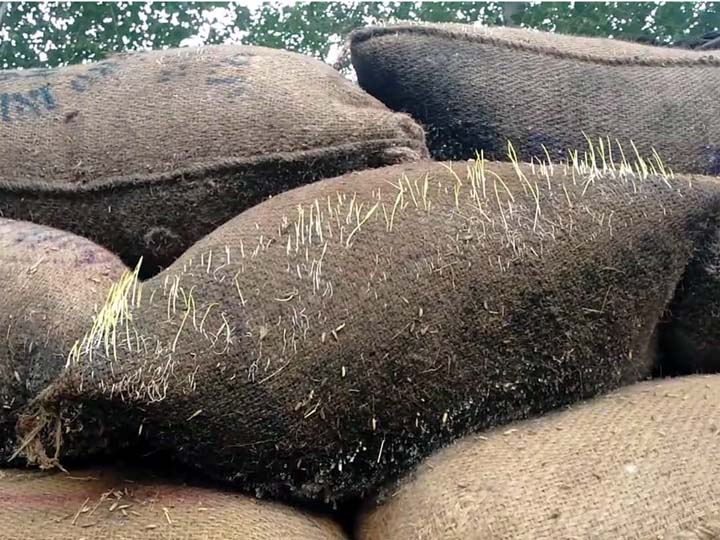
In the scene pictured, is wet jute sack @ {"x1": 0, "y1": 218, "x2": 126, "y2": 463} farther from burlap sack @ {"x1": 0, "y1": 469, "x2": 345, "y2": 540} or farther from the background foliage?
the background foliage

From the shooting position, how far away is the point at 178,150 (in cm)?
76

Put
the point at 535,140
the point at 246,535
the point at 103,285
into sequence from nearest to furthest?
the point at 246,535, the point at 103,285, the point at 535,140

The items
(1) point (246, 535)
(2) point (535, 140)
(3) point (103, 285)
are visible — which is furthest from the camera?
(2) point (535, 140)

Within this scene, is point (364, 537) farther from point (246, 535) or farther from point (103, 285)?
point (103, 285)

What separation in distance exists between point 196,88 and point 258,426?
0.36m

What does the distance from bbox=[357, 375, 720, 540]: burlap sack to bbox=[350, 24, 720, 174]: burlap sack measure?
248 millimetres

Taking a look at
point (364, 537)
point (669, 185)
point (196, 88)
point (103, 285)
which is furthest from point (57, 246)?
point (669, 185)

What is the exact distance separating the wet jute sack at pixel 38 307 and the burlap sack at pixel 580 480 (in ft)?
0.83

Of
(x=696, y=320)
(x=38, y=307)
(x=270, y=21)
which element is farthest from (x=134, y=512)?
(x=270, y=21)

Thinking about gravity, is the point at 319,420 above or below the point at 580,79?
below

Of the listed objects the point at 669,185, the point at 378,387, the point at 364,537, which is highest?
the point at 669,185

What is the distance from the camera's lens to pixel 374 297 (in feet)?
1.94

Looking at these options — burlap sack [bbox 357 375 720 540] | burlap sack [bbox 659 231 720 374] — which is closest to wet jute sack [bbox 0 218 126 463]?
burlap sack [bbox 357 375 720 540]

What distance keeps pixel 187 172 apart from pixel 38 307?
0.60 feet
